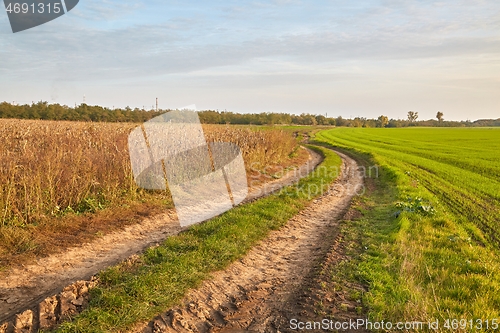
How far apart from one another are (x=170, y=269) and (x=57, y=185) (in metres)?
4.58

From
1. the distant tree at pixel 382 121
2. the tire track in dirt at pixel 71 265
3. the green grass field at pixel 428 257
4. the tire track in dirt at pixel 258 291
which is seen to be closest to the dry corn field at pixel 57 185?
the tire track in dirt at pixel 71 265

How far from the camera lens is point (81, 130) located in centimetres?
1402

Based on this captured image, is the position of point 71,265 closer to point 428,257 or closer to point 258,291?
point 258,291

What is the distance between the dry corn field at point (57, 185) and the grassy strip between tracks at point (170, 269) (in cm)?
221

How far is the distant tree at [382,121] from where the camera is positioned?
144500 millimetres

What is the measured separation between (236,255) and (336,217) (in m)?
4.57

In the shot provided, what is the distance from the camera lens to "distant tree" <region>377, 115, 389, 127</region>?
14450 centimetres

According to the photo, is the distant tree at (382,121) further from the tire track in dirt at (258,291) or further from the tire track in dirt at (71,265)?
the tire track in dirt at (71,265)

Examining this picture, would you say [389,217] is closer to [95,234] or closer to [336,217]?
[336,217]

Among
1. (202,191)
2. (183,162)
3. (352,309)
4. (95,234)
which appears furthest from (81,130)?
(352,309)

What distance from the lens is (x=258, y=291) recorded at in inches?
228

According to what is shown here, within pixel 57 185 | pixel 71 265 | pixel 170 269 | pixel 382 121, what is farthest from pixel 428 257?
pixel 382 121

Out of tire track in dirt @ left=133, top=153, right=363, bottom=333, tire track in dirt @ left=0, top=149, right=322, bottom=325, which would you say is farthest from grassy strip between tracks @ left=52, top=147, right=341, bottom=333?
tire track in dirt @ left=0, top=149, right=322, bottom=325

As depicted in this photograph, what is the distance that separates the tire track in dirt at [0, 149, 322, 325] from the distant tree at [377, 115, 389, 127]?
146 m
